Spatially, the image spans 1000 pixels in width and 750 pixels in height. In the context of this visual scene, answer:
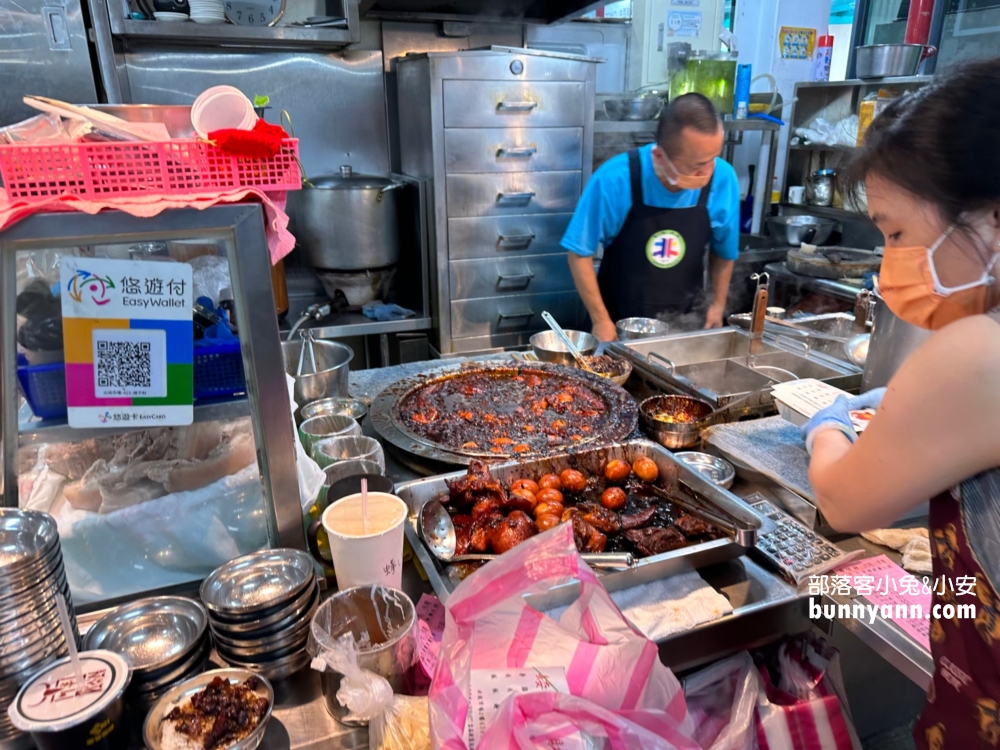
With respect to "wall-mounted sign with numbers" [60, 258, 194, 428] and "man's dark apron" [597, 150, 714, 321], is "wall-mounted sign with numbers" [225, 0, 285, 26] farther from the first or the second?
"wall-mounted sign with numbers" [60, 258, 194, 428]

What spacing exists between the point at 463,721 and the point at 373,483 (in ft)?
1.95

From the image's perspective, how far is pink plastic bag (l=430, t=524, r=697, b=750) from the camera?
3.25 ft

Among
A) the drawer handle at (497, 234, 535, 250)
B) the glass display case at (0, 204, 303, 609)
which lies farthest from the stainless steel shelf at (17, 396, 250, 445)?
the drawer handle at (497, 234, 535, 250)

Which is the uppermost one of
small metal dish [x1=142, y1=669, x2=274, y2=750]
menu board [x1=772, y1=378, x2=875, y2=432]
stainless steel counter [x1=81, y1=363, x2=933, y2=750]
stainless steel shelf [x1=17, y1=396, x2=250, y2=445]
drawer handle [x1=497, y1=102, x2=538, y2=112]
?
drawer handle [x1=497, y1=102, x2=538, y2=112]

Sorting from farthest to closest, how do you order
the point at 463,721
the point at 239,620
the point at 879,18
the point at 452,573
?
1. the point at 879,18
2. the point at 452,573
3. the point at 239,620
4. the point at 463,721

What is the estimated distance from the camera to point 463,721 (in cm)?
96

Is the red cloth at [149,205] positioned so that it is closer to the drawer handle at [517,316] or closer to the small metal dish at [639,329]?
the small metal dish at [639,329]

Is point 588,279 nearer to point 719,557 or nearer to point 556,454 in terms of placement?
point 556,454

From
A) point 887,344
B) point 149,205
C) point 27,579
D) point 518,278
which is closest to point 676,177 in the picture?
point 518,278

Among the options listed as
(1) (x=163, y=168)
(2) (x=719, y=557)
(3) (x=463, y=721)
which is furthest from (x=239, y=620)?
(2) (x=719, y=557)

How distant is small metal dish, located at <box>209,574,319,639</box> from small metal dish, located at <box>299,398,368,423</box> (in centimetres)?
84

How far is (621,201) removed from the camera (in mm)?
3385

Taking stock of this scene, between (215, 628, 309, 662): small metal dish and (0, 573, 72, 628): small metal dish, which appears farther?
(215, 628, 309, 662): small metal dish

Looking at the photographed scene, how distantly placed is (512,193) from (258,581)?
306 centimetres
